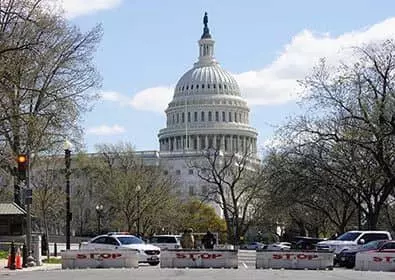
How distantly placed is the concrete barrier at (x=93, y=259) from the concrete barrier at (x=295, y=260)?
19.1ft

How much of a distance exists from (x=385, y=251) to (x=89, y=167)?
67.6 m

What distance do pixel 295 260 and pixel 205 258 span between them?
12.2 ft

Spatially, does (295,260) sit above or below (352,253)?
below

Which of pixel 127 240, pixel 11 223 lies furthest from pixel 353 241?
pixel 11 223

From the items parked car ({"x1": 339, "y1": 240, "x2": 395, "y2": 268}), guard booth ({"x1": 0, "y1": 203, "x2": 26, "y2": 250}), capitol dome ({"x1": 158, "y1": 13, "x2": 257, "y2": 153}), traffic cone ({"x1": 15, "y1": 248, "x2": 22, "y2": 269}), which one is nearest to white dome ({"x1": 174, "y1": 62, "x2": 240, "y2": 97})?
capitol dome ({"x1": 158, "y1": 13, "x2": 257, "y2": 153})

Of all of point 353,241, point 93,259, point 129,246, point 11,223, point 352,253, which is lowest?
point 93,259

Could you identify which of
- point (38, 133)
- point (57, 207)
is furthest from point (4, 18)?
point (57, 207)

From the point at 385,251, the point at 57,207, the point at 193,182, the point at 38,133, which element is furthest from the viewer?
the point at 193,182

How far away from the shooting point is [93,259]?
37.5 meters

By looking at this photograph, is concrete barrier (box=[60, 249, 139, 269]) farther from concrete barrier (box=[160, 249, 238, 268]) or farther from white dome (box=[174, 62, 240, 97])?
white dome (box=[174, 62, 240, 97])

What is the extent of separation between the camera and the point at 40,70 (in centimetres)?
4712

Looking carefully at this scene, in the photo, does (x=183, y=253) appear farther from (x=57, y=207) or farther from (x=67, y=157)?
(x=57, y=207)

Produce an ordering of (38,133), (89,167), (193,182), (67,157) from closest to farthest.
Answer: (38,133) → (67,157) → (89,167) → (193,182)

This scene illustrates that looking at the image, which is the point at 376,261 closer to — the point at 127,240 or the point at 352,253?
the point at 352,253
